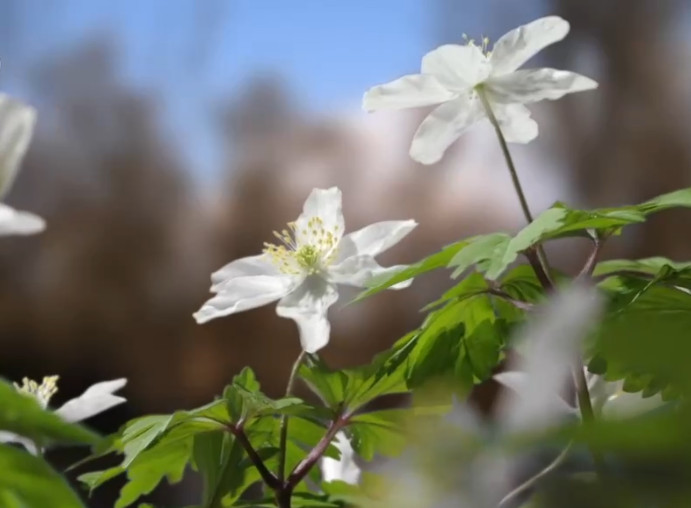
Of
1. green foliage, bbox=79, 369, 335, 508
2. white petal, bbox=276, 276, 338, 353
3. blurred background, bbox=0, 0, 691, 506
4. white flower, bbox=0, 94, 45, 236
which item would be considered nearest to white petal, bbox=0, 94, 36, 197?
white flower, bbox=0, 94, 45, 236

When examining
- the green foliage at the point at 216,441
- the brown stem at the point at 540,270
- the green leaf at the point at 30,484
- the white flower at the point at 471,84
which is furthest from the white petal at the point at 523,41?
the green leaf at the point at 30,484

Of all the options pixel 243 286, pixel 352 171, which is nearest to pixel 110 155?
pixel 352 171

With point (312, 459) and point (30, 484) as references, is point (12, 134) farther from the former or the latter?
point (312, 459)

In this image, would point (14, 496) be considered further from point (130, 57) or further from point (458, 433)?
point (130, 57)

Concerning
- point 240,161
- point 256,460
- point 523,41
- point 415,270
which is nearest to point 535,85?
point 523,41

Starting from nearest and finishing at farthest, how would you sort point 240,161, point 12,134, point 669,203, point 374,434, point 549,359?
1. point 549,359
2. point 12,134
3. point 669,203
4. point 374,434
5. point 240,161

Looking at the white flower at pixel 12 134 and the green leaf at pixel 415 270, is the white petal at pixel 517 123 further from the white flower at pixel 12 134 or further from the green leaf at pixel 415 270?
the white flower at pixel 12 134
